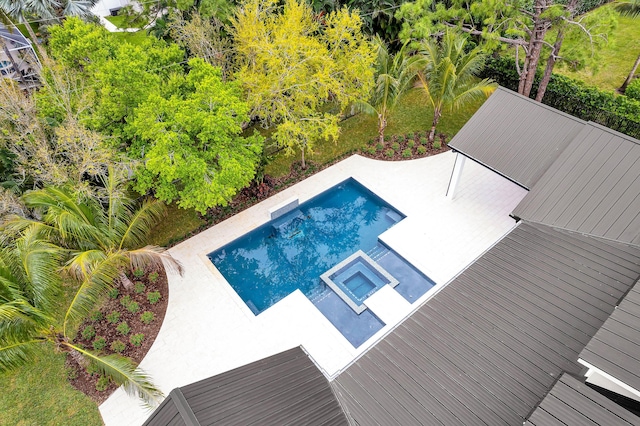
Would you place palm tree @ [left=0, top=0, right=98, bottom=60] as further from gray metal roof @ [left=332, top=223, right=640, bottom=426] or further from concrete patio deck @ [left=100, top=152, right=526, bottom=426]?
gray metal roof @ [left=332, top=223, right=640, bottom=426]

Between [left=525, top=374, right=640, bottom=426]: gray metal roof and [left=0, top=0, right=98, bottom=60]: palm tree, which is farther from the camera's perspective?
[left=0, top=0, right=98, bottom=60]: palm tree

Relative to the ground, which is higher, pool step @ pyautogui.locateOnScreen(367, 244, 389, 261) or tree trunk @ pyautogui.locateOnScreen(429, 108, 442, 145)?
tree trunk @ pyautogui.locateOnScreen(429, 108, 442, 145)

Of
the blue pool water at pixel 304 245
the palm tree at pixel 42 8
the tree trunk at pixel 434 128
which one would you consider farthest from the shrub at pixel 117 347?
the tree trunk at pixel 434 128

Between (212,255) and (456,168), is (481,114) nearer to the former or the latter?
(456,168)

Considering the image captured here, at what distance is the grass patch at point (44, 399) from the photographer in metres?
12.4

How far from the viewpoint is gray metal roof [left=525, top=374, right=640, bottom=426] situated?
772cm

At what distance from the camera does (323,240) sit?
17609mm

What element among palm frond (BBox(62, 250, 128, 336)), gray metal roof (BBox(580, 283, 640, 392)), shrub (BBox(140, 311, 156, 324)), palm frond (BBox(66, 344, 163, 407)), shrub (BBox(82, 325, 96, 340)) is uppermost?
gray metal roof (BBox(580, 283, 640, 392))

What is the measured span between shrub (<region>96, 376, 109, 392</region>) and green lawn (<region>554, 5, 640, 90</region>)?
26438 mm

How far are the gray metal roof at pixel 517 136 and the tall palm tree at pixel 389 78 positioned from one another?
3745 mm

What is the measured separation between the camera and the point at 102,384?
42.4 ft

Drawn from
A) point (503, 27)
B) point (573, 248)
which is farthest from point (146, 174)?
point (503, 27)

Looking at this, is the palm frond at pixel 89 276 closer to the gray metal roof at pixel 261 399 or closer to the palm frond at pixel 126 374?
the palm frond at pixel 126 374

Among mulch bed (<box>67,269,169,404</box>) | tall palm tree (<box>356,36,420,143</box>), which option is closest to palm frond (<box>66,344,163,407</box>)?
mulch bed (<box>67,269,169,404</box>)
